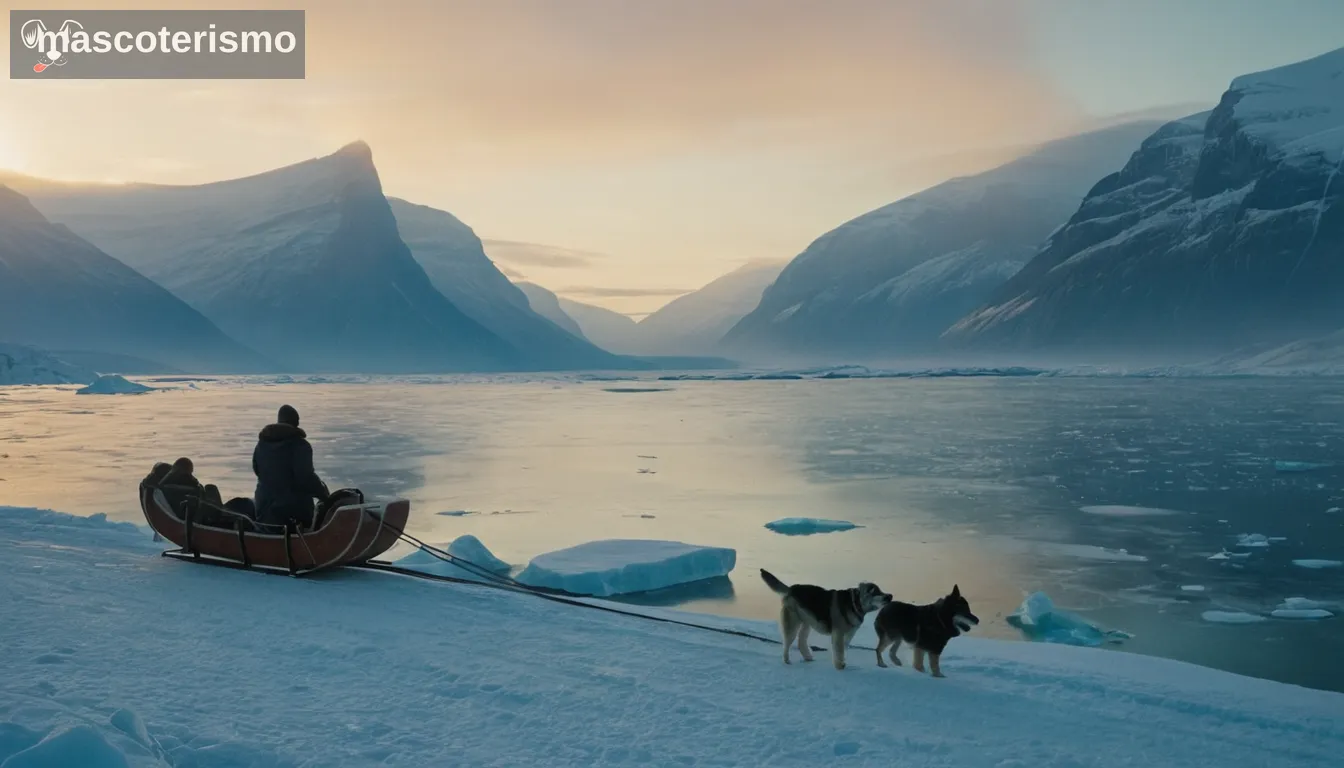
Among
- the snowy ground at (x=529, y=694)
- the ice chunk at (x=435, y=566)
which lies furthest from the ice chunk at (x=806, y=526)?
the snowy ground at (x=529, y=694)

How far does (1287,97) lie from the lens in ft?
655

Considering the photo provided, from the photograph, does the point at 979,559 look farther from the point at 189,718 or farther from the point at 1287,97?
the point at 1287,97

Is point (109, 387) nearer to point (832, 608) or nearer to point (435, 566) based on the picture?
point (435, 566)

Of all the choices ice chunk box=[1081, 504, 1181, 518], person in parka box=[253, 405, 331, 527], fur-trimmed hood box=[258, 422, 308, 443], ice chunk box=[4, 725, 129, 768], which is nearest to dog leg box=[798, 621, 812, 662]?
ice chunk box=[4, 725, 129, 768]

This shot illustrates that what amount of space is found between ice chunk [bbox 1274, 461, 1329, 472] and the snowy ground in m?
19.9

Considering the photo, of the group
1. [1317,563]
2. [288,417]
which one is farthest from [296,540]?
[1317,563]

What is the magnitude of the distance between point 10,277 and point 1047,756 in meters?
189

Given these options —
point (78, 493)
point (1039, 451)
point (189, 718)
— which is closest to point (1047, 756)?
point (189, 718)

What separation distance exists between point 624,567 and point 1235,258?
627ft

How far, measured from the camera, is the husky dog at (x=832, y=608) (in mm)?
7141

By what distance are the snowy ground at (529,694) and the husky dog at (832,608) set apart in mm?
280

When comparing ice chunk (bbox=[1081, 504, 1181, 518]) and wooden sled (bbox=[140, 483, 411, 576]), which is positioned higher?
wooden sled (bbox=[140, 483, 411, 576])

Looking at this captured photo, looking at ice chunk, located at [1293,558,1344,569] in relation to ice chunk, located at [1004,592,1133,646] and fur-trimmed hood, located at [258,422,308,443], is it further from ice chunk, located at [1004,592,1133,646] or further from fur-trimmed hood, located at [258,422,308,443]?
fur-trimmed hood, located at [258,422,308,443]

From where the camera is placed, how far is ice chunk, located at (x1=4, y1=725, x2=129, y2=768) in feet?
13.7
